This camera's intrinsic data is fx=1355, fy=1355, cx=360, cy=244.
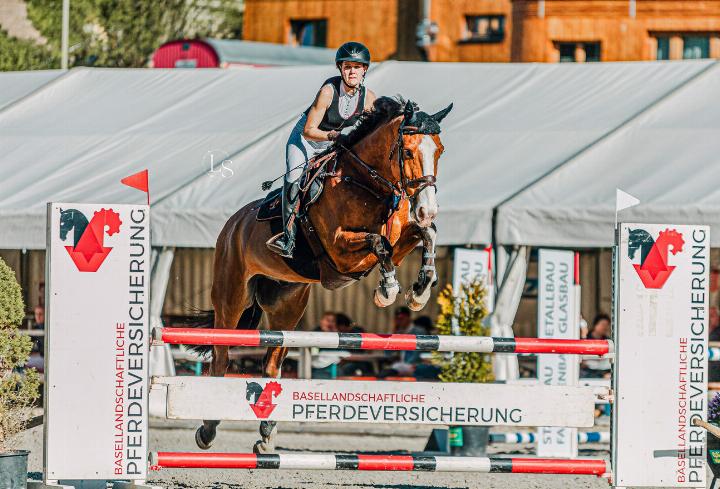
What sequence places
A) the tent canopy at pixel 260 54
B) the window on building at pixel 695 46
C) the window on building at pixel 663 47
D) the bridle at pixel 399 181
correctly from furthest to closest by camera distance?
1. the window on building at pixel 663 47
2. the window on building at pixel 695 46
3. the tent canopy at pixel 260 54
4. the bridle at pixel 399 181

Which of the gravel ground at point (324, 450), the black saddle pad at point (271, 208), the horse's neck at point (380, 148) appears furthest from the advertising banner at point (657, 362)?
the black saddle pad at point (271, 208)

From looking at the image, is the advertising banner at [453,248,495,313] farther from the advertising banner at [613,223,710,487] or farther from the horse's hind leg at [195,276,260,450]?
the advertising banner at [613,223,710,487]

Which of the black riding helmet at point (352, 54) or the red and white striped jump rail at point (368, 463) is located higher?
the black riding helmet at point (352, 54)

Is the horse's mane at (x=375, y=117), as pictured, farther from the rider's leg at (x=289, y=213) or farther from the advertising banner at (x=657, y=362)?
the advertising banner at (x=657, y=362)

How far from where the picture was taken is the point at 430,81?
11.9m

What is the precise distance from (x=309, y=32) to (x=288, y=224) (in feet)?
67.4

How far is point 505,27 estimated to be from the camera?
81.5 ft

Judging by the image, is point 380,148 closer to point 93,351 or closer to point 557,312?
point 93,351

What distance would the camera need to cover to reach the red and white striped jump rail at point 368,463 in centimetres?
552

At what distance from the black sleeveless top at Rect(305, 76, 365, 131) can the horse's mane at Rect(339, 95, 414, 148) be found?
0.35 feet

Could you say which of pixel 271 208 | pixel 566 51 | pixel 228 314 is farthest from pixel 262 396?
pixel 566 51

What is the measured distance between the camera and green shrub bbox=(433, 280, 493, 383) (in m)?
8.98

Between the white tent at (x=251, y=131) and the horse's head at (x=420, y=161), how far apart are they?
387cm

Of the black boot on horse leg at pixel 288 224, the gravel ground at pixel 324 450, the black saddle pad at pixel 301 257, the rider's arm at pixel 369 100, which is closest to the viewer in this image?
the rider's arm at pixel 369 100
